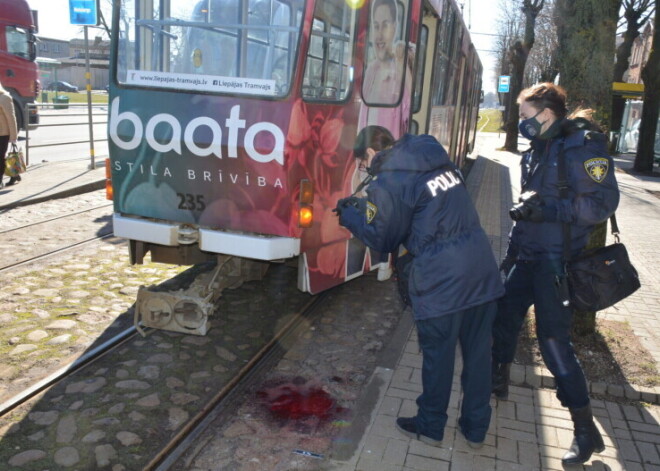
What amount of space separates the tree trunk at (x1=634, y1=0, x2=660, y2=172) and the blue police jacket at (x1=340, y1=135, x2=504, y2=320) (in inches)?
715

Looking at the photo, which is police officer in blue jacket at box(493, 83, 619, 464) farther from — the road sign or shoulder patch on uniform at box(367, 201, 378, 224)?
the road sign

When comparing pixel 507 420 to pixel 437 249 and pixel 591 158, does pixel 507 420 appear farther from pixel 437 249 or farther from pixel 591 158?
pixel 591 158

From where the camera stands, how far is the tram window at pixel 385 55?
17.5ft

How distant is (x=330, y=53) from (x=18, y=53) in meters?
17.6

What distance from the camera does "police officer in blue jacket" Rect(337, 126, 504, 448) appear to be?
3447 millimetres

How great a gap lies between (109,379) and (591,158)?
3.42m

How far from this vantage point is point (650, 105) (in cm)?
1975

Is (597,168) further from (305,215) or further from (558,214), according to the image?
(305,215)

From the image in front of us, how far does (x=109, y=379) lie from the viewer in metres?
4.41

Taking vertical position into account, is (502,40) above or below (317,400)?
above

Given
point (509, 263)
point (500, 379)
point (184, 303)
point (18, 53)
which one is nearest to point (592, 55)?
point (509, 263)

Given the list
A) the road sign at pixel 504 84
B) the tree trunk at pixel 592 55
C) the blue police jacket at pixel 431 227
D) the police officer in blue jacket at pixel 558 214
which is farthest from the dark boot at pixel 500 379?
the road sign at pixel 504 84

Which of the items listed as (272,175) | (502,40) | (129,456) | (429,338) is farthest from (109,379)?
(502,40)

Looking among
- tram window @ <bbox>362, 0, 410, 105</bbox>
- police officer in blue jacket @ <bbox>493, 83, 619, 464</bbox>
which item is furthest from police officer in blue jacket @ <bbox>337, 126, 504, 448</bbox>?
tram window @ <bbox>362, 0, 410, 105</bbox>
